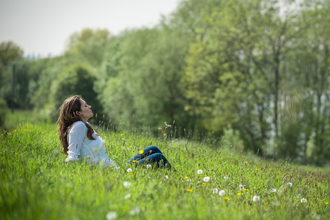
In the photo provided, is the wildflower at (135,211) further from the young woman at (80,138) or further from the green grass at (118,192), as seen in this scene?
the young woman at (80,138)

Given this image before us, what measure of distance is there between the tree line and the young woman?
998 cm

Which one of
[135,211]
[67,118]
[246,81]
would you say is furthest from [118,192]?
[246,81]

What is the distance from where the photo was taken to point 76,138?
3.74m

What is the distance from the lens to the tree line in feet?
60.2

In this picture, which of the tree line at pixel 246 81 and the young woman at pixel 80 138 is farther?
the tree line at pixel 246 81

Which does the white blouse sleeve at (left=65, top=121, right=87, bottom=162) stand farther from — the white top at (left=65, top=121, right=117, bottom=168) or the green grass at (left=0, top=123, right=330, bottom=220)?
the green grass at (left=0, top=123, right=330, bottom=220)

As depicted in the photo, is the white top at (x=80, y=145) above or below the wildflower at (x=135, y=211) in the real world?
above

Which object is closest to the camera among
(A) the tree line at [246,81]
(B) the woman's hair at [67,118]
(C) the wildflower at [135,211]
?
(C) the wildflower at [135,211]

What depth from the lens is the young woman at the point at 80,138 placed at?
374cm

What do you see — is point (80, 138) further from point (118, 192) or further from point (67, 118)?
point (118, 192)

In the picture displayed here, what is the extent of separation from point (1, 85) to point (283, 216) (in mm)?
73343

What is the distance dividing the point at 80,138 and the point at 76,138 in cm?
6

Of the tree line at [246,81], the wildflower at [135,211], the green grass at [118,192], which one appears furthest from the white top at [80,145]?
the tree line at [246,81]

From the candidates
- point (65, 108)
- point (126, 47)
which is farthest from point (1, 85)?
point (65, 108)
